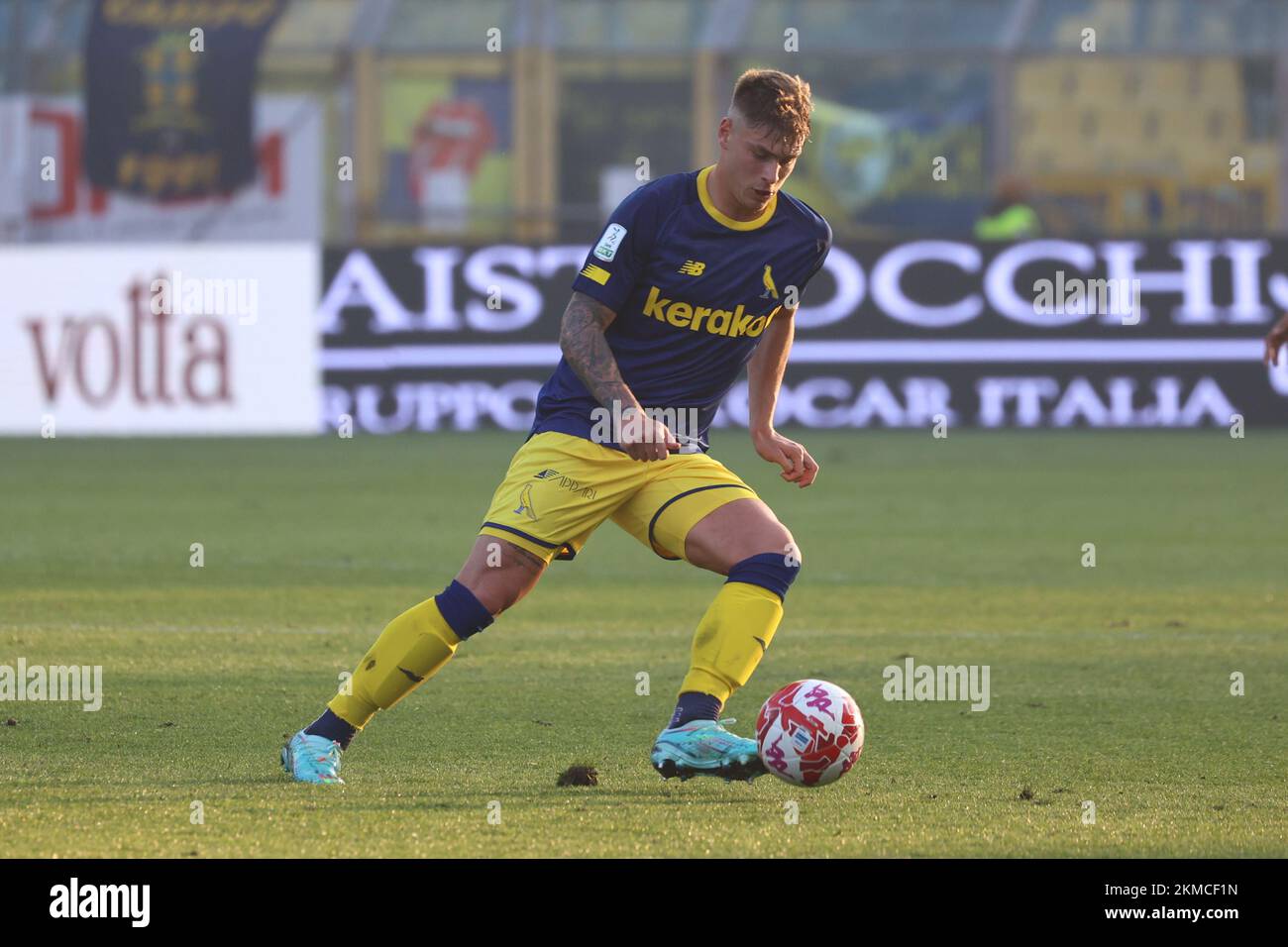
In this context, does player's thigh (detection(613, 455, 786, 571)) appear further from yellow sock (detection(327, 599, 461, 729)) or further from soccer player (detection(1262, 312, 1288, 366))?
soccer player (detection(1262, 312, 1288, 366))

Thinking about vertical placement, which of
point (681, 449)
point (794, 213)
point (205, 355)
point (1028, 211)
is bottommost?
point (681, 449)

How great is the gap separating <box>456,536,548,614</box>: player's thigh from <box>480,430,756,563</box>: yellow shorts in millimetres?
27

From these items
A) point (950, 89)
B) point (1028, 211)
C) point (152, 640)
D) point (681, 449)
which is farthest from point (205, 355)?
point (681, 449)

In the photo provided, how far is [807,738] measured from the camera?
17.4ft

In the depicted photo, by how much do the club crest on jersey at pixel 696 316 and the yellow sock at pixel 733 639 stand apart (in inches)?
26.2

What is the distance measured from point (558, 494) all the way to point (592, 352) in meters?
0.36

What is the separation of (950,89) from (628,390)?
16.4m
